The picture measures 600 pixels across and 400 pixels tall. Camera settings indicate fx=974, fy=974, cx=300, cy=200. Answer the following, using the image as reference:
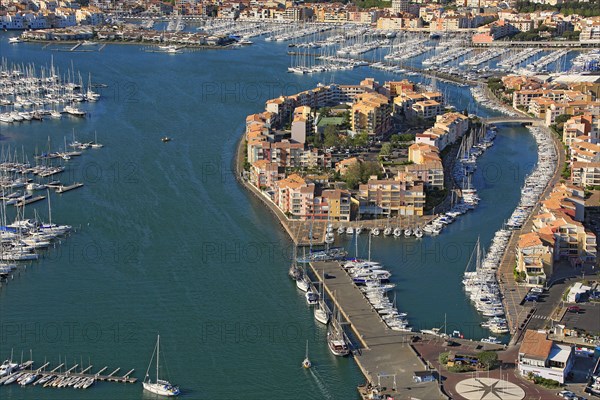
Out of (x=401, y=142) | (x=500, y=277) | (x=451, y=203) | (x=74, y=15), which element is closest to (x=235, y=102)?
(x=401, y=142)

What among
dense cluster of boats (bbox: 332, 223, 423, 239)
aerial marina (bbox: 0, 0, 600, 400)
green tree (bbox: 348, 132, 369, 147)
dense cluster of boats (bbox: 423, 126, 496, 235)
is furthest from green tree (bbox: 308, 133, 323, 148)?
dense cluster of boats (bbox: 332, 223, 423, 239)

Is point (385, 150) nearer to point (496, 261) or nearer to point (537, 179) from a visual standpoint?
point (537, 179)

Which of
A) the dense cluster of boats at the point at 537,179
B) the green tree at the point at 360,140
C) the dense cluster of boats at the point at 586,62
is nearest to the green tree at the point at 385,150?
the green tree at the point at 360,140

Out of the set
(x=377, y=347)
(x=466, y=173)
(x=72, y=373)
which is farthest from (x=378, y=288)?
(x=466, y=173)

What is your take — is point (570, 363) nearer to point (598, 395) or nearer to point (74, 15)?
point (598, 395)

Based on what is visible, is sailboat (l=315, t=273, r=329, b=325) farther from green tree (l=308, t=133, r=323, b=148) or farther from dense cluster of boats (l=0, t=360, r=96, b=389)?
green tree (l=308, t=133, r=323, b=148)
